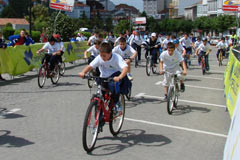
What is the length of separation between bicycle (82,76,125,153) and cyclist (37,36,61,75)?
682 cm

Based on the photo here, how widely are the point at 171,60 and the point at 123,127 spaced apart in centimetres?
284

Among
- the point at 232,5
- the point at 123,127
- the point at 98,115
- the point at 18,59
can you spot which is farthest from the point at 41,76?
the point at 232,5

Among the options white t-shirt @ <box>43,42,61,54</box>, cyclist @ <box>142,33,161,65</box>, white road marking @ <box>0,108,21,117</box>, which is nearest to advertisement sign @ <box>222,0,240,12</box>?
cyclist @ <box>142,33,161,65</box>

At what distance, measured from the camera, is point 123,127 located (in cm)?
725

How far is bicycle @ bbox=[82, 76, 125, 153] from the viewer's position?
5.44m

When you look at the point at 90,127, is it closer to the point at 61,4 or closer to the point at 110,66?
the point at 110,66

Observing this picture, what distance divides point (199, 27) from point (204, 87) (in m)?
105

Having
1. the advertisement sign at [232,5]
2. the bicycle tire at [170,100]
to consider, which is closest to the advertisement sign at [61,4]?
the advertisement sign at [232,5]

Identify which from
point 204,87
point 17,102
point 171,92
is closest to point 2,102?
point 17,102

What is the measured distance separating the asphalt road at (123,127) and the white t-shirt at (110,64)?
1180 mm

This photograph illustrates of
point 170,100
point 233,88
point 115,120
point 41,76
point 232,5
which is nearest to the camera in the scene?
point 115,120

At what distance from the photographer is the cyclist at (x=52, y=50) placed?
1285 centimetres

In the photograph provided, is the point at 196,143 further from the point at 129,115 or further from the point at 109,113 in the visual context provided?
the point at 129,115

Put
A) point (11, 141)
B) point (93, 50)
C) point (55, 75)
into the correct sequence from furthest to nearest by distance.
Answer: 1. point (55, 75)
2. point (93, 50)
3. point (11, 141)
